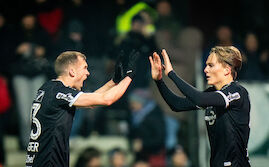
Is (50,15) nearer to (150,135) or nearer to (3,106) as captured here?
(3,106)

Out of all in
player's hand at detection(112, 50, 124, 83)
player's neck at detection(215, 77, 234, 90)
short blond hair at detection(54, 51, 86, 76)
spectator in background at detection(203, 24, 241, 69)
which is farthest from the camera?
spectator in background at detection(203, 24, 241, 69)

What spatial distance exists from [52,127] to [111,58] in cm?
424

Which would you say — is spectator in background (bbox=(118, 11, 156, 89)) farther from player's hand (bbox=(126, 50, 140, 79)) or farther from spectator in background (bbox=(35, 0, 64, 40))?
player's hand (bbox=(126, 50, 140, 79))

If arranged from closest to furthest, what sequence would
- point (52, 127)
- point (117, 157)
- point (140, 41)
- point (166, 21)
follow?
point (52, 127)
point (117, 157)
point (140, 41)
point (166, 21)

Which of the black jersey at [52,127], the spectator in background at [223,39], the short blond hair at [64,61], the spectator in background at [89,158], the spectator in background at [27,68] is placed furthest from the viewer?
the spectator in background at [223,39]

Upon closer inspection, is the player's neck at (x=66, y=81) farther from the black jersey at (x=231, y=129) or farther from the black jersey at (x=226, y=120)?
the black jersey at (x=231, y=129)

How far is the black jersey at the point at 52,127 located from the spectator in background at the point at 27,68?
357 centimetres

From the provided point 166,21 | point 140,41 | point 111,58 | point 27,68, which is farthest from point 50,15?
point 166,21

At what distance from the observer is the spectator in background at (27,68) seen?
10844 mm

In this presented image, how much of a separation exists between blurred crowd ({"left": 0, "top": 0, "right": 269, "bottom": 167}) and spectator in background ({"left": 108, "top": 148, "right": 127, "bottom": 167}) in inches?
0.6

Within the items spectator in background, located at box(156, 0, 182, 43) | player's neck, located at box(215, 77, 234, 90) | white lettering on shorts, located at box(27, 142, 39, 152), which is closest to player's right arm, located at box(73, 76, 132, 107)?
white lettering on shorts, located at box(27, 142, 39, 152)

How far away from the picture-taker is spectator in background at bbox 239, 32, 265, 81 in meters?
11.3

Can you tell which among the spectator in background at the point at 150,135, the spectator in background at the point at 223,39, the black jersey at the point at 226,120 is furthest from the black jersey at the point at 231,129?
the spectator in background at the point at 223,39

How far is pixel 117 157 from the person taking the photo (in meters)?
10.7
